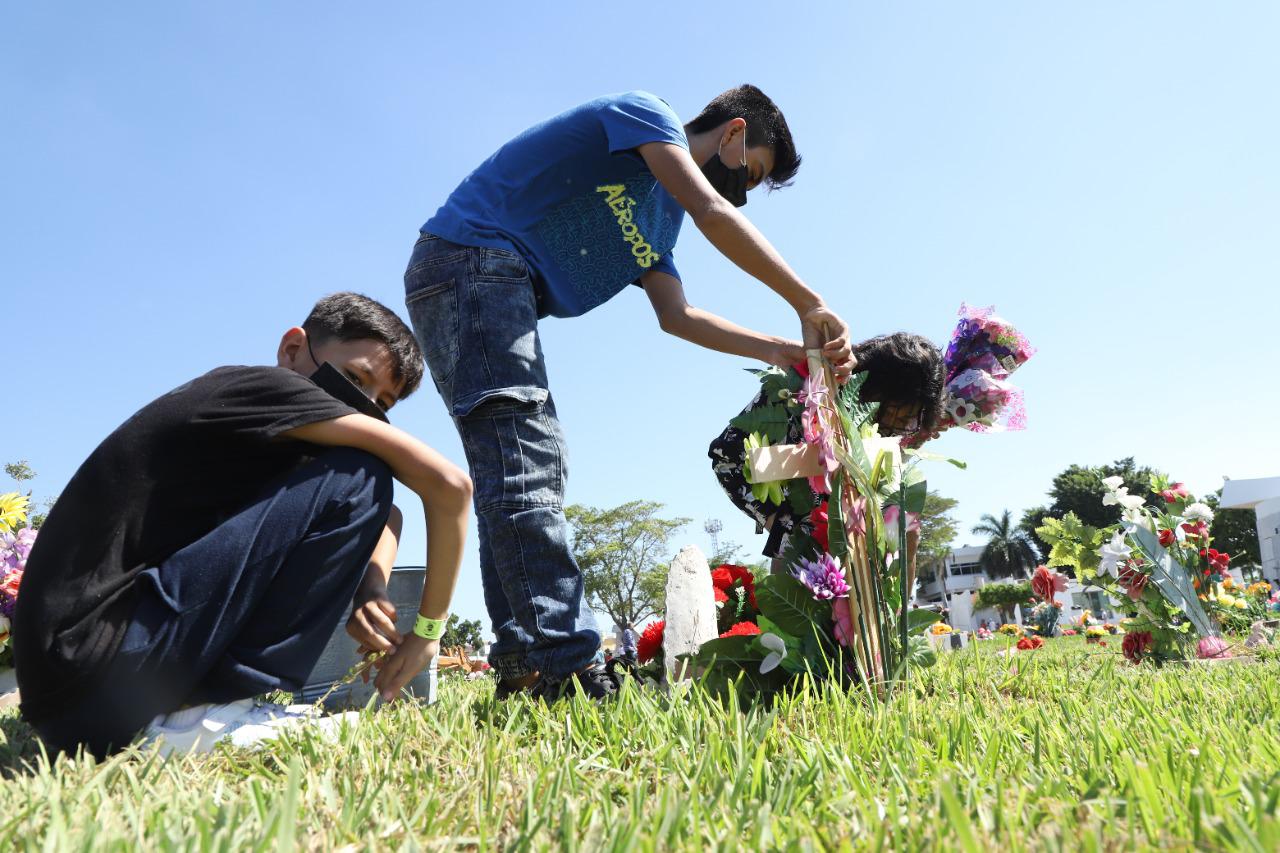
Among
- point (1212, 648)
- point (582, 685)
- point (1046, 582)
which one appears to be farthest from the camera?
point (1046, 582)

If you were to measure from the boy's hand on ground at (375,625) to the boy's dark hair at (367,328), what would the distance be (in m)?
0.66

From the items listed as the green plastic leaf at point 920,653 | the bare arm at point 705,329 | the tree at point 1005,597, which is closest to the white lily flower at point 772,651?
the green plastic leaf at point 920,653

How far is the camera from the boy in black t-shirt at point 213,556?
149cm

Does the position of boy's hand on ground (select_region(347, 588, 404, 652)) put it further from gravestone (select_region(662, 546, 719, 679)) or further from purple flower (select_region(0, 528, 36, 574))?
purple flower (select_region(0, 528, 36, 574))

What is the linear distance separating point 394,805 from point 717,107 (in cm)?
249

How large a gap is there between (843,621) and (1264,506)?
42.5 metres

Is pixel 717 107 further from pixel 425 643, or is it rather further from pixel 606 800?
pixel 606 800

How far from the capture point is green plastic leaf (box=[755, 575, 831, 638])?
2318 mm

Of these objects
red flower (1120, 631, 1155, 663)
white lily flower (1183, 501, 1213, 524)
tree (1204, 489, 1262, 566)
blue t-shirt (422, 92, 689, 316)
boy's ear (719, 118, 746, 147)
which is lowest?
tree (1204, 489, 1262, 566)

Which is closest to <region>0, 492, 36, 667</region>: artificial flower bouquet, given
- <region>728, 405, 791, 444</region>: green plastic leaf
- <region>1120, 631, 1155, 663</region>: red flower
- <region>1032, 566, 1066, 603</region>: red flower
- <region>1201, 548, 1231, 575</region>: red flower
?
<region>728, 405, 791, 444</region>: green plastic leaf

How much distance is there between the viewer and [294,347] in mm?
2311

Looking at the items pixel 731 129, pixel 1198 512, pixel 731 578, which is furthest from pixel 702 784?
pixel 1198 512

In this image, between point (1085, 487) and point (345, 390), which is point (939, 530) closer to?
point (1085, 487)

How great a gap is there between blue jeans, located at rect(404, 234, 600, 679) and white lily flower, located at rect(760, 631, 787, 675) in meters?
0.47
